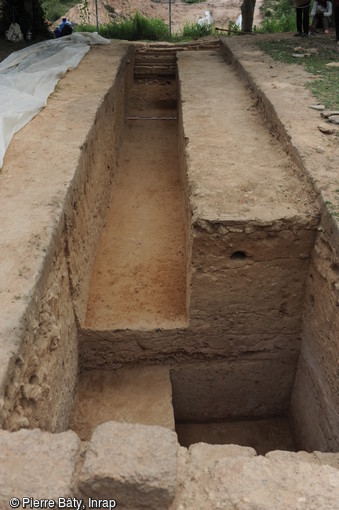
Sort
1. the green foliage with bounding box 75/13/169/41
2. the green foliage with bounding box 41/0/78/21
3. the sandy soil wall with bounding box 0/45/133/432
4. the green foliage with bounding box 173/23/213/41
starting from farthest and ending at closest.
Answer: the green foliage with bounding box 41/0/78/21 < the green foliage with bounding box 173/23/213/41 < the green foliage with bounding box 75/13/169/41 < the sandy soil wall with bounding box 0/45/133/432

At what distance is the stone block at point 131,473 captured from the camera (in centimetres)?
166

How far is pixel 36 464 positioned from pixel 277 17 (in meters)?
18.8

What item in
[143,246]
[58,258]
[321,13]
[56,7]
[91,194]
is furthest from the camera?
[56,7]

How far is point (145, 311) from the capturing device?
3.84 meters

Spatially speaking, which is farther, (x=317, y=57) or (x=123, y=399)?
(x=317, y=57)

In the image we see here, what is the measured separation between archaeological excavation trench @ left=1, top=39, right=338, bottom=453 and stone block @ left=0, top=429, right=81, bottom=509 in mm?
588

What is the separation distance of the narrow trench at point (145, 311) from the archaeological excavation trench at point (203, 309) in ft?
0.04

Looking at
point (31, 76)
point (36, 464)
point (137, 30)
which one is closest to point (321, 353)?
point (36, 464)

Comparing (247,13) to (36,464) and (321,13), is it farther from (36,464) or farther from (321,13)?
(36,464)

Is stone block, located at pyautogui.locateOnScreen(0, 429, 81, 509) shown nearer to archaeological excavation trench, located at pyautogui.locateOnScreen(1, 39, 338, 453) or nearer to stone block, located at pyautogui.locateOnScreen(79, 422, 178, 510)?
stone block, located at pyautogui.locateOnScreen(79, 422, 178, 510)

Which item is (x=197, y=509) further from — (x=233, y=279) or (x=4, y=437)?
(x=233, y=279)

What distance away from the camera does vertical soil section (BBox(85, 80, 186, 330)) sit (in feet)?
12.6

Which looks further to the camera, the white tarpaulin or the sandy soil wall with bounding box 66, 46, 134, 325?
the white tarpaulin

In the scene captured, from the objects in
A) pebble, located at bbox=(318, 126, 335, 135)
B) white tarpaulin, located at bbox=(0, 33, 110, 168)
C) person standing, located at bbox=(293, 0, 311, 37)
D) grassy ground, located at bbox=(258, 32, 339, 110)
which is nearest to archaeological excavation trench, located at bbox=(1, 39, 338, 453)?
pebble, located at bbox=(318, 126, 335, 135)
